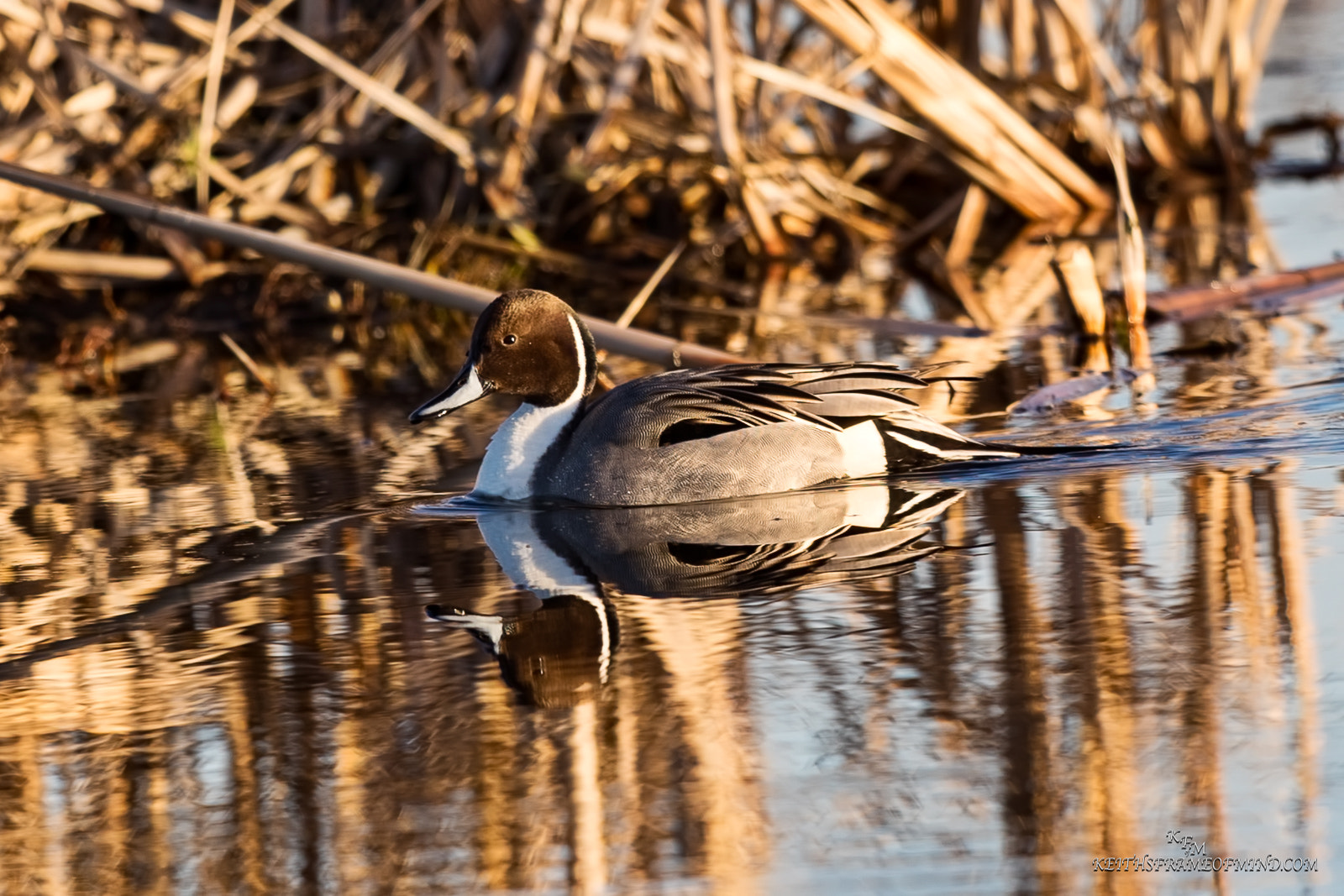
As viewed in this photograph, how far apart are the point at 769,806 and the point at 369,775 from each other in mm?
763

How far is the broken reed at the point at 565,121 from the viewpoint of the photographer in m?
9.37

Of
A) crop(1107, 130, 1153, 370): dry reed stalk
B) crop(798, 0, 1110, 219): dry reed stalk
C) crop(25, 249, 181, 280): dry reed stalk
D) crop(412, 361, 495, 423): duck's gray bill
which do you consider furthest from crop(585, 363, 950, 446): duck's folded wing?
crop(25, 249, 181, 280): dry reed stalk

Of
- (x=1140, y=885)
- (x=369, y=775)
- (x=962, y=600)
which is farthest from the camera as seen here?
(x=962, y=600)

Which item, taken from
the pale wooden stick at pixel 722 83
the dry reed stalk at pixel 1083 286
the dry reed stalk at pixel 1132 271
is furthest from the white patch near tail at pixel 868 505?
the pale wooden stick at pixel 722 83

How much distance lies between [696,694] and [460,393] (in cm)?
246

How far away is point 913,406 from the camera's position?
230 inches

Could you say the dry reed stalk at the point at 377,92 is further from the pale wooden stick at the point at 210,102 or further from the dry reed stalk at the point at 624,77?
the dry reed stalk at the point at 624,77

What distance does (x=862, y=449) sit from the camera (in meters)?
5.87

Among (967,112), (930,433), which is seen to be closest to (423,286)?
(930,433)

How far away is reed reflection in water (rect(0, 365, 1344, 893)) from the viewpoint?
321 centimetres

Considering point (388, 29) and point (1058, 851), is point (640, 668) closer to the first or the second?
point (1058, 851)

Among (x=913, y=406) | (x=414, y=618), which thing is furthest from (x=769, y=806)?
(x=913, y=406)

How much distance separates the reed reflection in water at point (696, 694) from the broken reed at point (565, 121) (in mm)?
3836

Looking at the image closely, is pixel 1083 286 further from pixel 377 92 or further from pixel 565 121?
pixel 565 121
